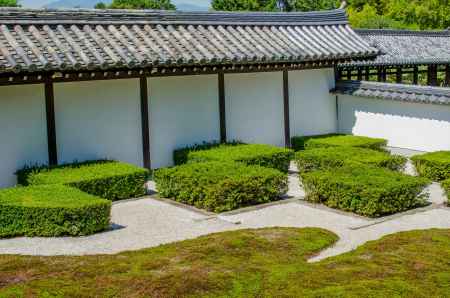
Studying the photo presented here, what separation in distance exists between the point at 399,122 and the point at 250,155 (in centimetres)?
595

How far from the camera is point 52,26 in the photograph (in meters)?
15.8

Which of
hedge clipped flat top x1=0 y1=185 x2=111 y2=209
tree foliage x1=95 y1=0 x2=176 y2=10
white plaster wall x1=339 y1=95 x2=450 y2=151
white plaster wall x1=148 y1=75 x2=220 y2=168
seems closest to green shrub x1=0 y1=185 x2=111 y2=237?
hedge clipped flat top x1=0 y1=185 x2=111 y2=209

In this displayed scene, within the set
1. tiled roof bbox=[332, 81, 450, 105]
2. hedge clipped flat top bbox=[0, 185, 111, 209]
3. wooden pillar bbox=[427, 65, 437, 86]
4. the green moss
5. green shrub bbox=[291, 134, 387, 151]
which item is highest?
wooden pillar bbox=[427, 65, 437, 86]

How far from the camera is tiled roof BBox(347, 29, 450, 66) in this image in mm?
28764

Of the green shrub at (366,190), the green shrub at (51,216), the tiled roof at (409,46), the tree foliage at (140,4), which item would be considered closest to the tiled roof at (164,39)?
the green shrub at (51,216)

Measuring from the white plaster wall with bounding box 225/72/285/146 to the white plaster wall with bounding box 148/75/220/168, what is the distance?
0.57 metres

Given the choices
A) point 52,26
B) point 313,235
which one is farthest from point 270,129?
point 313,235

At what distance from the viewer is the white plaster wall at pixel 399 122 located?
60.4ft

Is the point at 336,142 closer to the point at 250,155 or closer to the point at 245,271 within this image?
the point at 250,155

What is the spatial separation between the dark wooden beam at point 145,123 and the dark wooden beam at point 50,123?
234cm

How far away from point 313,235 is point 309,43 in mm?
9905

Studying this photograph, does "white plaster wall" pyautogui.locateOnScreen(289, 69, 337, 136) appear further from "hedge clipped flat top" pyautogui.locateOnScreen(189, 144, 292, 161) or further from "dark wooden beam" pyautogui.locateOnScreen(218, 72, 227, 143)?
"hedge clipped flat top" pyautogui.locateOnScreen(189, 144, 292, 161)

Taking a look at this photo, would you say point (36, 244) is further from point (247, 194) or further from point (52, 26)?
point (52, 26)

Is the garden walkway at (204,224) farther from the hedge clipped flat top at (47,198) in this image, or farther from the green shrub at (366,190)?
the hedge clipped flat top at (47,198)
